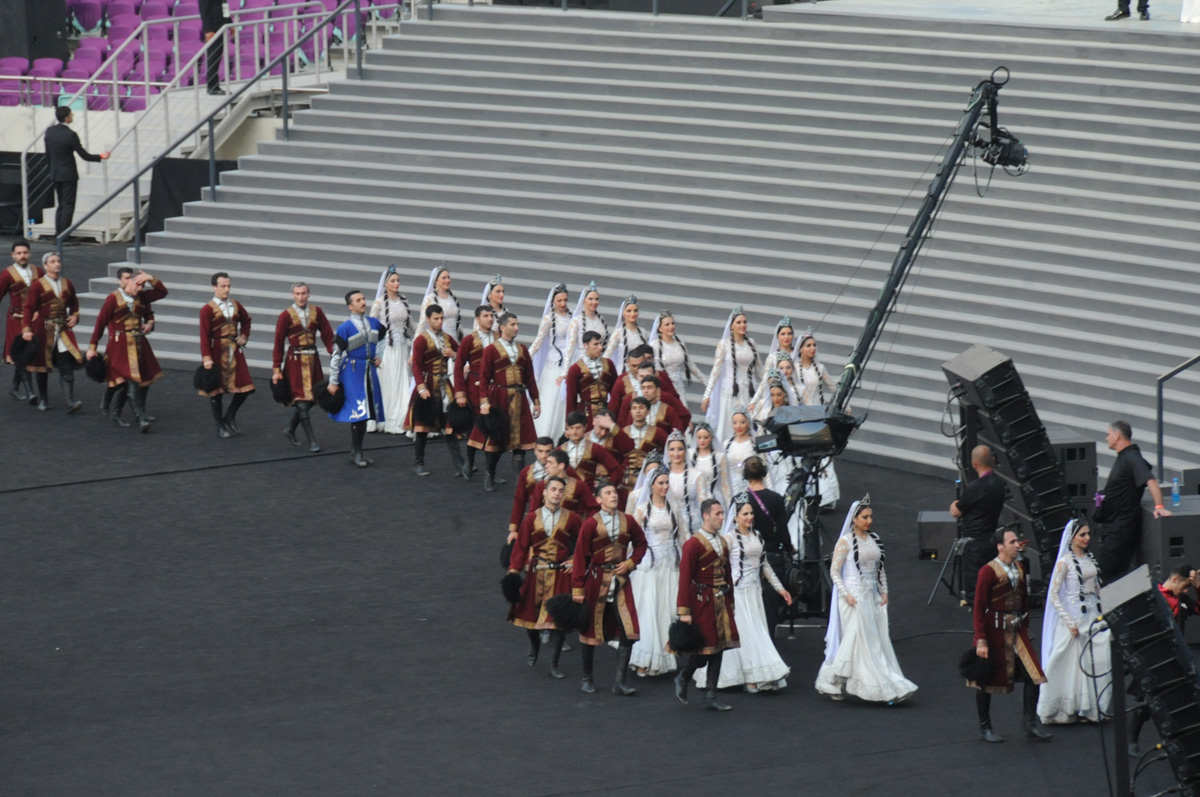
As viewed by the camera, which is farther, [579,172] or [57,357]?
[579,172]

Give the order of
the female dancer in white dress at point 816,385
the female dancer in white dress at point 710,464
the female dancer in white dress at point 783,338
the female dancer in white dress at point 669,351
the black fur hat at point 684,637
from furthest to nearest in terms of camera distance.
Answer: the female dancer in white dress at point 669,351
the female dancer in white dress at point 783,338
the female dancer in white dress at point 816,385
the female dancer in white dress at point 710,464
the black fur hat at point 684,637

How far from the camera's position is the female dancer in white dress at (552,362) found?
1658cm

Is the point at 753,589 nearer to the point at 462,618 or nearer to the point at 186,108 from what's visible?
the point at 462,618

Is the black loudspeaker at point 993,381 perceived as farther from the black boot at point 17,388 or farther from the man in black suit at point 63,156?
the man in black suit at point 63,156

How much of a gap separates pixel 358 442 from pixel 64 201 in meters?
9.20

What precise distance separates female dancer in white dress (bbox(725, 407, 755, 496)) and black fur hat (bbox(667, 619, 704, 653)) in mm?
2886

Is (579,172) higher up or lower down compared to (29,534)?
higher up

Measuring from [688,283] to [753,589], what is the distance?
8.06m

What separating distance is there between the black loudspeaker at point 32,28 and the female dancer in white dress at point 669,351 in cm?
1560

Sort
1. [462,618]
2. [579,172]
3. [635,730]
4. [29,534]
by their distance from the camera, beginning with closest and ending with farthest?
[635,730], [462,618], [29,534], [579,172]

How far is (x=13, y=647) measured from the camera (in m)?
11.8

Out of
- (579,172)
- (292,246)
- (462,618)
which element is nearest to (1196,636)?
(462,618)

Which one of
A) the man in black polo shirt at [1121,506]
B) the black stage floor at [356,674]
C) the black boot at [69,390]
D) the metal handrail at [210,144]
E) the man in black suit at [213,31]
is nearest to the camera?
the black stage floor at [356,674]

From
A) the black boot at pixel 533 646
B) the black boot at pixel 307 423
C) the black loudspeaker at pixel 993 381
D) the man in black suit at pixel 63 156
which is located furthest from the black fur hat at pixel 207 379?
the black loudspeaker at pixel 993 381
